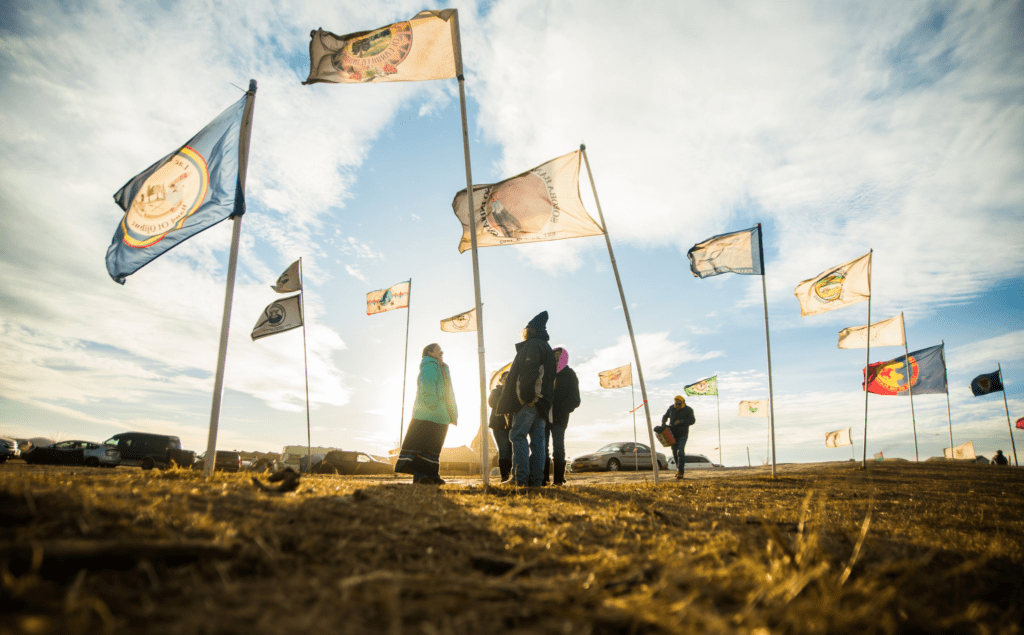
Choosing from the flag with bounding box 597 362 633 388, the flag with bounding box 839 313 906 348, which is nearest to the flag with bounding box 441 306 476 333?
the flag with bounding box 597 362 633 388

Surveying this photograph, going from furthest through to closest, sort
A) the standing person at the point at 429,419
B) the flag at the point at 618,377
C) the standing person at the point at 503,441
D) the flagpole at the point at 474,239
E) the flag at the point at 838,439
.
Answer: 1. the flag at the point at 838,439
2. the flag at the point at 618,377
3. the standing person at the point at 503,441
4. the standing person at the point at 429,419
5. the flagpole at the point at 474,239

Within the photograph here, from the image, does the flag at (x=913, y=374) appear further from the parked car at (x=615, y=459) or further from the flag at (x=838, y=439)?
the flag at (x=838, y=439)

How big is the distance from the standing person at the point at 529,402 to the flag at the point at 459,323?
11283mm

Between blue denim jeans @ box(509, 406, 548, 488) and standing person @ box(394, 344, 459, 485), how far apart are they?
3.11ft

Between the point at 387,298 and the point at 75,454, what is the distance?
14.4 metres

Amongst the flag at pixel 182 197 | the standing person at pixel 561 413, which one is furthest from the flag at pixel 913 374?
the flag at pixel 182 197

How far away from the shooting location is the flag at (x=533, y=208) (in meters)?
7.04

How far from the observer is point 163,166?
6.02m

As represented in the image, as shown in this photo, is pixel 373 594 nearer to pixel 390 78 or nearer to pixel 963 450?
pixel 390 78

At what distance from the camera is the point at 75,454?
750 inches

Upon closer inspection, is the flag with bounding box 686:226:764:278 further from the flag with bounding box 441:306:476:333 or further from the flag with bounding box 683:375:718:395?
the flag with bounding box 683:375:718:395

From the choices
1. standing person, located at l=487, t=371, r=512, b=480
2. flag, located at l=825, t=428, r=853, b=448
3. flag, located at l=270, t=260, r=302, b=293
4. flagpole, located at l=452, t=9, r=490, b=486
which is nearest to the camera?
flagpole, located at l=452, t=9, r=490, b=486

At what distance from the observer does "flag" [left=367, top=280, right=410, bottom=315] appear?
18922 mm

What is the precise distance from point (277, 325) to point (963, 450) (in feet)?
131
